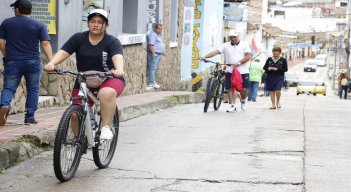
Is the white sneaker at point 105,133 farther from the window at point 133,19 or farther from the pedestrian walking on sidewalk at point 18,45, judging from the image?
the window at point 133,19

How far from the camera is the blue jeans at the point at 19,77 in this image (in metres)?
9.57

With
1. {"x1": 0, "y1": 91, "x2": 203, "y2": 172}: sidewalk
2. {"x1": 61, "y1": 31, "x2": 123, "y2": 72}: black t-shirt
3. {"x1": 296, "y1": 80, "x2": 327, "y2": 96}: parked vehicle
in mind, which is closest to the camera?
{"x1": 61, "y1": 31, "x2": 123, "y2": 72}: black t-shirt

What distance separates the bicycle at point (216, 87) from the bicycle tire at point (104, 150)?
688 cm

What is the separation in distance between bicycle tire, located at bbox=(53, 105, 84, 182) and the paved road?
0.11 m

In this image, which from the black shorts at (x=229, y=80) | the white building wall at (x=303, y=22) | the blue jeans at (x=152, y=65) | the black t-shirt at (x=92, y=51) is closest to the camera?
the black t-shirt at (x=92, y=51)

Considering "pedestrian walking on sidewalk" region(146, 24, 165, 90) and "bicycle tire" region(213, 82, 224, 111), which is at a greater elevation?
"pedestrian walking on sidewalk" region(146, 24, 165, 90)

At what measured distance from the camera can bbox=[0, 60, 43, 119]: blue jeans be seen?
9.57 metres

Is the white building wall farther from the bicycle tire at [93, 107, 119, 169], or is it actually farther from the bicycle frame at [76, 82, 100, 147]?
the bicycle frame at [76, 82, 100, 147]

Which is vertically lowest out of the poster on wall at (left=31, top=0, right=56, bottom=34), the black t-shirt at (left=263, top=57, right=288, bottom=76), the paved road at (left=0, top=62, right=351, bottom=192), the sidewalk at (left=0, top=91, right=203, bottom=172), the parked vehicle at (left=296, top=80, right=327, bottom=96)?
the parked vehicle at (left=296, top=80, right=327, bottom=96)

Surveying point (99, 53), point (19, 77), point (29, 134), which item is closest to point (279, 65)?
point (19, 77)

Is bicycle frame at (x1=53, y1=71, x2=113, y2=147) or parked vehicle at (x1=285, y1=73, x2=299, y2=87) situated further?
parked vehicle at (x1=285, y1=73, x2=299, y2=87)

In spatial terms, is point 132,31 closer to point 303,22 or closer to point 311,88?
point 311,88

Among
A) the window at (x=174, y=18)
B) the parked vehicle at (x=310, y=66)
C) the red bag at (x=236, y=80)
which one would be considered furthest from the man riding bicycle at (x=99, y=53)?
the parked vehicle at (x=310, y=66)

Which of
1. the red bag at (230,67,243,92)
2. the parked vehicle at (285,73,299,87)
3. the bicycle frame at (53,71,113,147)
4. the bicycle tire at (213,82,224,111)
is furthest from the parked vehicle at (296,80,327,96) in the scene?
the bicycle frame at (53,71,113,147)
